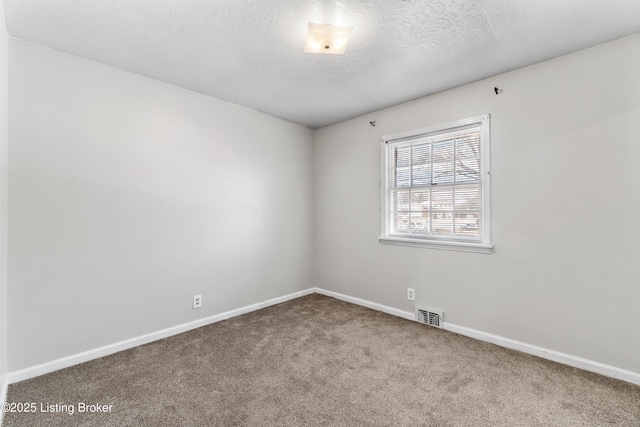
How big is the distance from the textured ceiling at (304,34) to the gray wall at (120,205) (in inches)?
12.2

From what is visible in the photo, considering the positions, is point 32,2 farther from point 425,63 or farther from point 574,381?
point 574,381

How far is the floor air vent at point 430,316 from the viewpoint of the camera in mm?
2965

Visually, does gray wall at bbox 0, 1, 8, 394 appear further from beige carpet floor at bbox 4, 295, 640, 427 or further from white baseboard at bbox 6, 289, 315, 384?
beige carpet floor at bbox 4, 295, 640, 427

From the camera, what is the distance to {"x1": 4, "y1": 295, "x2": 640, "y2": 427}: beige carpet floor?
65.8 inches

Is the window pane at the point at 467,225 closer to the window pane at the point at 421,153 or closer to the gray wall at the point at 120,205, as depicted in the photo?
the window pane at the point at 421,153

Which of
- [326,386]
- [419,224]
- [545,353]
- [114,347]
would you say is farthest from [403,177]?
[114,347]

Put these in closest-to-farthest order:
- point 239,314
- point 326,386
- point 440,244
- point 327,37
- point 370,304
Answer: point 327,37
point 326,386
point 440,244
point 239,314
point 370,304

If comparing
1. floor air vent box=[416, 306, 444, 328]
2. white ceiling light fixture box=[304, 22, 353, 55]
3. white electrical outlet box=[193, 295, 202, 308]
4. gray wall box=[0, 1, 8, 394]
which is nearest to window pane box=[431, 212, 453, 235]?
floor air vent box=[416, 306, 444, 328]

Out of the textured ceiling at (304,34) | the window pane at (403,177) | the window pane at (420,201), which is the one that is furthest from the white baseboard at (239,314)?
the textured ceiling at (304,34)

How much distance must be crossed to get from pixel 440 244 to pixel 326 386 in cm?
181

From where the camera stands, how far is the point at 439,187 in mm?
3029

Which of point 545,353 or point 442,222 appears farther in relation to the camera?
point 442,222

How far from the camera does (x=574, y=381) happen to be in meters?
2.02

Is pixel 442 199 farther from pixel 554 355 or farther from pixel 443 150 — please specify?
pixel 554 355
